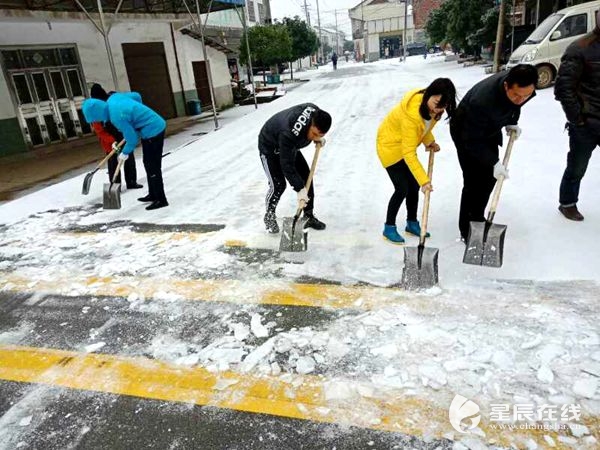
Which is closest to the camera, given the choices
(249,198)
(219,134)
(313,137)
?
(313,137)

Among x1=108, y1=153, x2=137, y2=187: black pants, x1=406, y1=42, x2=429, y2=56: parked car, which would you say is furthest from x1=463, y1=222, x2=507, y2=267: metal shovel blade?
x1=406, y1=42, x2=429, y2=56: parked car

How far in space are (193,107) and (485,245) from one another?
1374 centimetres

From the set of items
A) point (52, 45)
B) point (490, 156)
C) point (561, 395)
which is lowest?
point (561, 395)

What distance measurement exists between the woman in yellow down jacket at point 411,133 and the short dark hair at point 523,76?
37 centimetres

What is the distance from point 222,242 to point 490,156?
8.08 feet

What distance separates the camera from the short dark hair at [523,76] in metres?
→ 2.68

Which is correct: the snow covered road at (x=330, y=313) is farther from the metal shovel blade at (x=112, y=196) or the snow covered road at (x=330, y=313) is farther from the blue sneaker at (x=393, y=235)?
the metal shovel blade at (x=112, y=196)

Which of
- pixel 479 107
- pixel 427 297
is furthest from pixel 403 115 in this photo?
pixel 427 297

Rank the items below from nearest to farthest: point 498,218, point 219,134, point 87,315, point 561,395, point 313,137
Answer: point 561,395, point 87,315, point 313,137, point 498,218, point 219,134

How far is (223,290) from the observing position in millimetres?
3271

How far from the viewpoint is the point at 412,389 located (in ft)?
7.04

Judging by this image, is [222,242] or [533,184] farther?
[533,184]

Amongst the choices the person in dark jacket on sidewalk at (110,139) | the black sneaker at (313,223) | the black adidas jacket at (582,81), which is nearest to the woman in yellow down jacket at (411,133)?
the black sneaker at (313,223)

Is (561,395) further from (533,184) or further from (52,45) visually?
(52,45)
